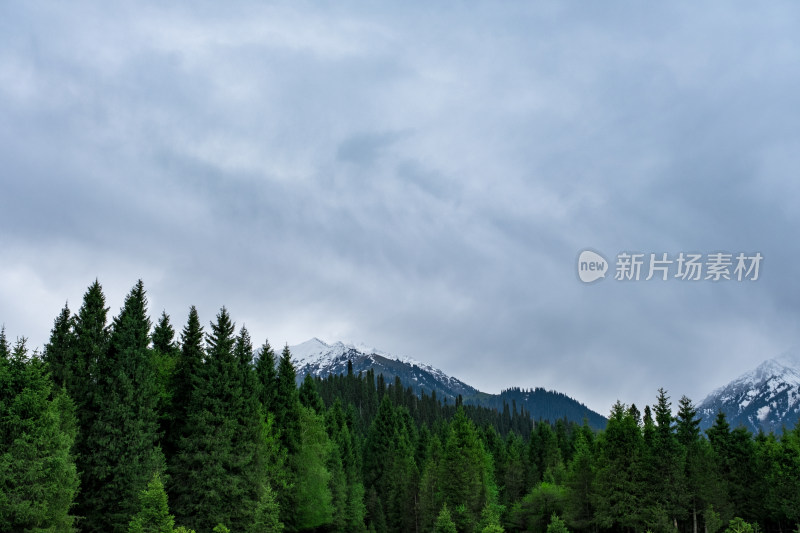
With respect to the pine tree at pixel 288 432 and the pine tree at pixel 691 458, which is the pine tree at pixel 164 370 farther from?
the pine tree at pixel 691 458

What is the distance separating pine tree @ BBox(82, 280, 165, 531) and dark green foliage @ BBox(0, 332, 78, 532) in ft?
13.8

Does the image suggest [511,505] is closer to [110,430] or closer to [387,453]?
[387,453]

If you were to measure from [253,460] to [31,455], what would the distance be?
15975 mm

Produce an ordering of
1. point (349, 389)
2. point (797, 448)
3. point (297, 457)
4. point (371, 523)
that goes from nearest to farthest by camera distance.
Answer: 1. point (297, 457)
2. point (797, 448)
3. point (371, 523)
4. point (349, 389)

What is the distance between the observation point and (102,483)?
35969 mm

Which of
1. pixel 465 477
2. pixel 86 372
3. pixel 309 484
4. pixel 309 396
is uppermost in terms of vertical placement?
pixel 309 396

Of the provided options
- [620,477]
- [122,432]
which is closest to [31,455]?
[122,432]

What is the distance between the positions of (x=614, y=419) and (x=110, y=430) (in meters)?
51.0

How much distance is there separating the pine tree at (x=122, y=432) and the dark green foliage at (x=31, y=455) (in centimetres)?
420

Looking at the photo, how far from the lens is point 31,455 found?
2916 cm

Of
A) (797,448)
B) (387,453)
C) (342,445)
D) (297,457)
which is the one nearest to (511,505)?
(387,453)

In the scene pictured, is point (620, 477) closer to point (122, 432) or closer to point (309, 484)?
point (309, 484)

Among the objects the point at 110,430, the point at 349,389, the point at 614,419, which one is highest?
the point at 349,389

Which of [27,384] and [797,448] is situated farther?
[797,448]
